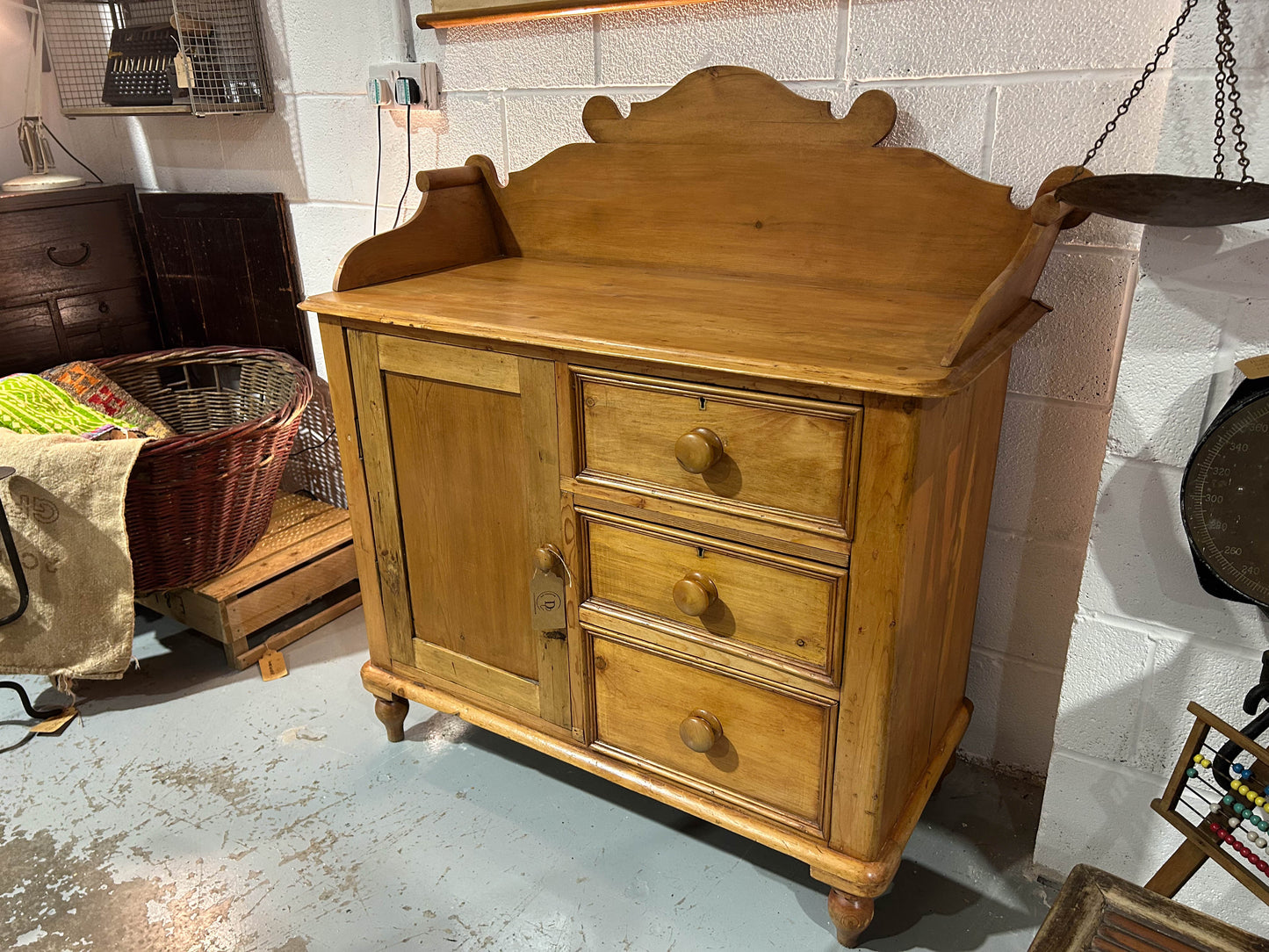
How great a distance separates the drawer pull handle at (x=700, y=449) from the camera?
3.88 ft

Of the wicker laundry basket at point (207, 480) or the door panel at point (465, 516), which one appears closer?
the door panel at point (465, 516)

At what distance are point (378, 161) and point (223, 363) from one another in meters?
0.77

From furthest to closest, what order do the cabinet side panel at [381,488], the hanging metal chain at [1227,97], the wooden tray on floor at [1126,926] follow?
the cabinet side panel at [381,488]
the hanging metal chain at [1227,97]
the wooden tray on floor at [1126,926]

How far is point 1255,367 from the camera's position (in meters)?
1.08

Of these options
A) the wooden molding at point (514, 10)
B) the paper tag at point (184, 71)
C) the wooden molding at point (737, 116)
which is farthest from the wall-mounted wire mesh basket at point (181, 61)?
the wooden molding at point (737, 116)

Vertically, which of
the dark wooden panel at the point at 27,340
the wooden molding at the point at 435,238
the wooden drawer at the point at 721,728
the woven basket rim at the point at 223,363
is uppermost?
the wooden molding at the point at 435,238

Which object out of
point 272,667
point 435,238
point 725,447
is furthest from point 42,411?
point 725,447

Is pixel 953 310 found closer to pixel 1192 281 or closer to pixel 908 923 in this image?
pixel 1192 281

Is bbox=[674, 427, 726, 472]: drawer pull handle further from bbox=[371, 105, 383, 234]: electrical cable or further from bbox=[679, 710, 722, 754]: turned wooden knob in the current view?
bbox=[371, 105, 383, 234]: electrical cable

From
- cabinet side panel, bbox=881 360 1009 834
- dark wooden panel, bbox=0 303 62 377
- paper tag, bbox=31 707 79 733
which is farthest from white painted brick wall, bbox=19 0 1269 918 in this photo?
paper tag, bbox=31 707 79 733

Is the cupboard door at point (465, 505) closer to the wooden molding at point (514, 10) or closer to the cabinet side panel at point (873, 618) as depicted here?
the cabinet side panel at point (873, 618)

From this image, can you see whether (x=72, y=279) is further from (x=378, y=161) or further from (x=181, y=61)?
(x=378, y=161)

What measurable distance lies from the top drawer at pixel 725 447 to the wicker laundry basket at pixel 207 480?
1.04 metres

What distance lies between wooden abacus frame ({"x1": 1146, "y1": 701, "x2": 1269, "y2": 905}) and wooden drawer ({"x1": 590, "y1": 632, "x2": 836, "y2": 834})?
0.40 metres
